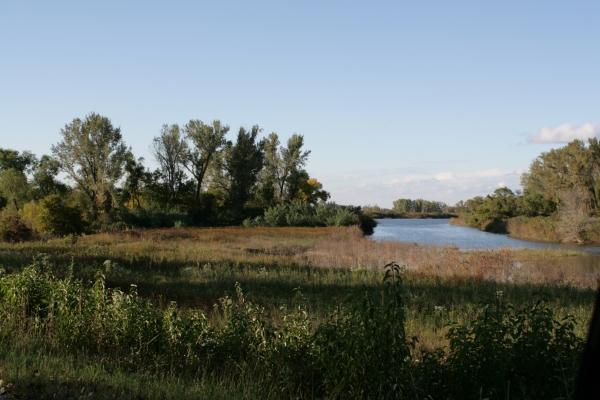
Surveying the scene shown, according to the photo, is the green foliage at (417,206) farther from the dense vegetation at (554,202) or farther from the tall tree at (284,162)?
the tall tree at (284,162)

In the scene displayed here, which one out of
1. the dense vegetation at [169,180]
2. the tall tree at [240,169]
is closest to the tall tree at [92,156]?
the dense vegetation at [169,180]

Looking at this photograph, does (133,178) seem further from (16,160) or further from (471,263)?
(471,263)

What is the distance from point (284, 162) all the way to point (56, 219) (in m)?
42.8

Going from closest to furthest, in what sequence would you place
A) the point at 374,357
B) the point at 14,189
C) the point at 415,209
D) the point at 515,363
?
the point at 374,357 → the point at 515,363 → the point at 14,189 → the point at 415,209

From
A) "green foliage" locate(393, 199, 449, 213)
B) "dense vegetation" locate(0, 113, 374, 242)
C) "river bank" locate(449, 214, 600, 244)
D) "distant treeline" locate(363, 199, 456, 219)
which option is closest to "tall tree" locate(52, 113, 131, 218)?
"dense vegetation" locate(0, 113, 374, 242)

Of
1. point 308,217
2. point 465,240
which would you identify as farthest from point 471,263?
point 308,217

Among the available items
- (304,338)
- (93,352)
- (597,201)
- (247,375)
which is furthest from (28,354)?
(597,201)

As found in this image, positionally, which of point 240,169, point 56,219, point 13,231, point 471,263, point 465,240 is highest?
point 240,169

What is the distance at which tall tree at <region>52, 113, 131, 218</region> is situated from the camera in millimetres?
54281

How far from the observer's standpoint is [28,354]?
5680 mm

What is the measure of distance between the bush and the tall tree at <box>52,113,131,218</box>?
21.0m

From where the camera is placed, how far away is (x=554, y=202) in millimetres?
70188

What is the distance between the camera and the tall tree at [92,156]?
178 feet

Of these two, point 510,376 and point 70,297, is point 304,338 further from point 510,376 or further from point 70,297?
point 70,297
